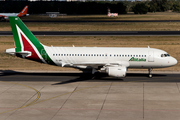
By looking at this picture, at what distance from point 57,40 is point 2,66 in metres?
23.2

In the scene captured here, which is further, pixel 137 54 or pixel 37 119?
pixel 137 54

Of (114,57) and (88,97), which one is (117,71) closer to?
(114,57)

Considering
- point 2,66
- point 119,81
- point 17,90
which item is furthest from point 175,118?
point 2,66

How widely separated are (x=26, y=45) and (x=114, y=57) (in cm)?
1269

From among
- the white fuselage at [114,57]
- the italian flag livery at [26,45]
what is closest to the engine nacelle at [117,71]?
the white fuselage at [114,57]

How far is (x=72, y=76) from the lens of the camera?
44781 mm

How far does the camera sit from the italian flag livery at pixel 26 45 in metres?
42.4

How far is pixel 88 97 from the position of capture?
33062mm

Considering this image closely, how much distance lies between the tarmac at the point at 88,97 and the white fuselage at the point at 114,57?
2.31m

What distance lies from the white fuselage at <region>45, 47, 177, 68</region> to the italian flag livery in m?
0.91

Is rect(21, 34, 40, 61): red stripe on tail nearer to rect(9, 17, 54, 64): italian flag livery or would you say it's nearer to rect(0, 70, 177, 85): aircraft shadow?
rect(9, 17, 54, 64): italian flag livery

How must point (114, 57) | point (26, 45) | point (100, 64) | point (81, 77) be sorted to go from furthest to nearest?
point (81, 77) → point (26, 45) → point (114, 57) → point (100, 64)

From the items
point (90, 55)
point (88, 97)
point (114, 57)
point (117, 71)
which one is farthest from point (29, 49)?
point (88, 97)

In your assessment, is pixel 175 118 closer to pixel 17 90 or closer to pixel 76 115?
pixel 76 115
